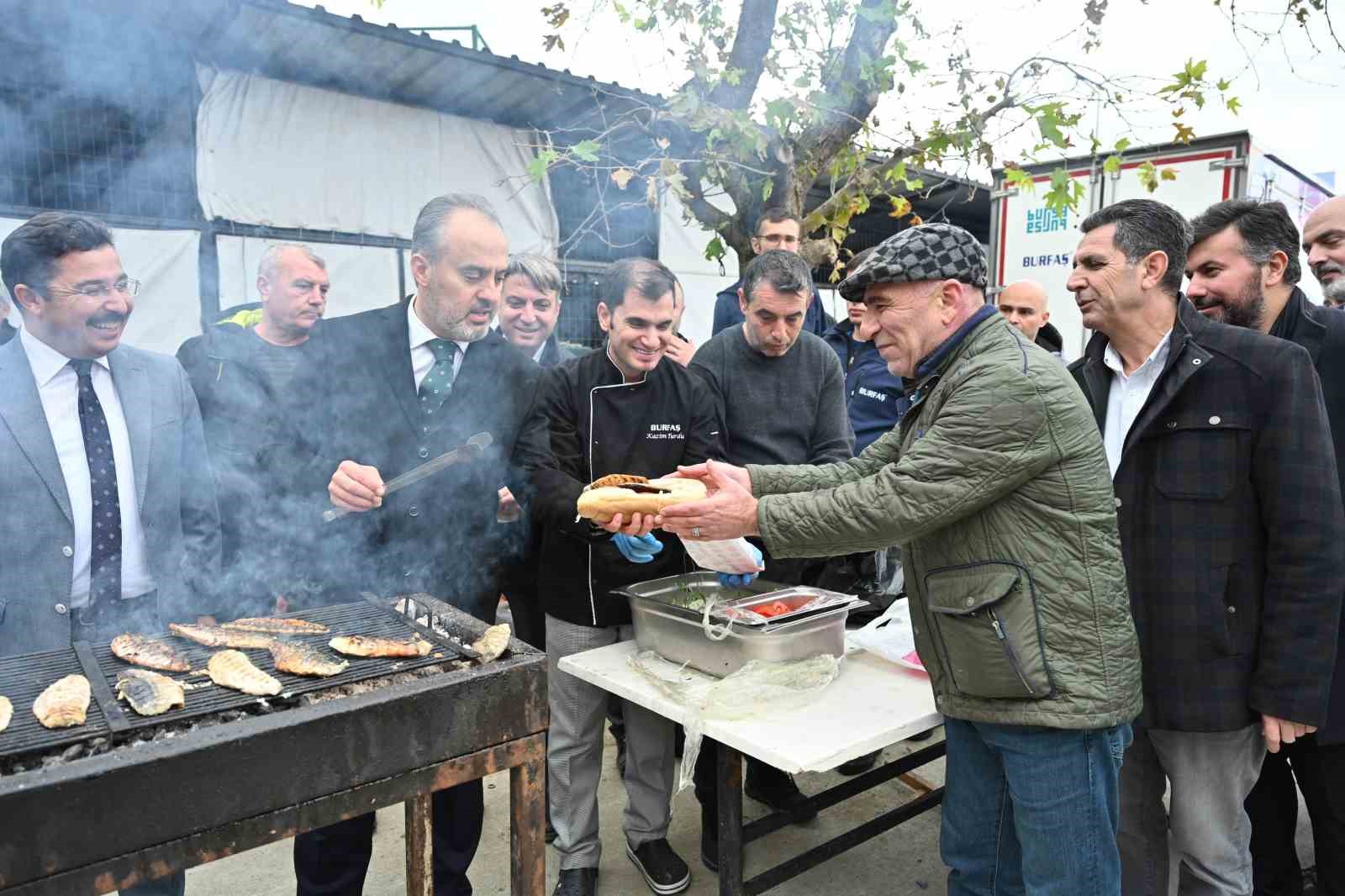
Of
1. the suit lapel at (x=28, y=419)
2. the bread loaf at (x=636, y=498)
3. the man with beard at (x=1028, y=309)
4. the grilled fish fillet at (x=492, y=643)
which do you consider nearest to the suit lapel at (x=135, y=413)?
the suit lapel at (x=28, y=419)

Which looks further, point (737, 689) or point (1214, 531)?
point (737, 689)

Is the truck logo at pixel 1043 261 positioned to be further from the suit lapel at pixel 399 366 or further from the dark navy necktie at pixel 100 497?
the dark navy necktie at pixel 100 497

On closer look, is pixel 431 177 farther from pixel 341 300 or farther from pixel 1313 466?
pixel 1313 466

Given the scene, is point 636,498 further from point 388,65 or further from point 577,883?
point 388,65

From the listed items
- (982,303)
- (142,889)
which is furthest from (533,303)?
(142,889)

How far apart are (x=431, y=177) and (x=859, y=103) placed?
150 inches

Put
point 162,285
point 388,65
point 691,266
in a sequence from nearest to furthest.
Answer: point 162,285 → point 388,65 → point 691,266

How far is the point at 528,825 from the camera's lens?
2.21 metres

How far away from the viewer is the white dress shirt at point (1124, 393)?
257 cm

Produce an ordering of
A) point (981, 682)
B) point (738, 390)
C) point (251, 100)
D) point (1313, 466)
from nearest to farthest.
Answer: point (981, 682), point (1313, 466), point (738, 390), point (251, 100)

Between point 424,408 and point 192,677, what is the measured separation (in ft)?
3.92

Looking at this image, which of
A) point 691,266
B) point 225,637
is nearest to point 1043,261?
point 691,266

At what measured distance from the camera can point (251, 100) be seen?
598 centimetres

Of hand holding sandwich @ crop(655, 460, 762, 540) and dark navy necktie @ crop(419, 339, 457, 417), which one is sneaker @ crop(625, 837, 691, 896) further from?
dark navy necktie @ crop(419, 339, 457, 417)
